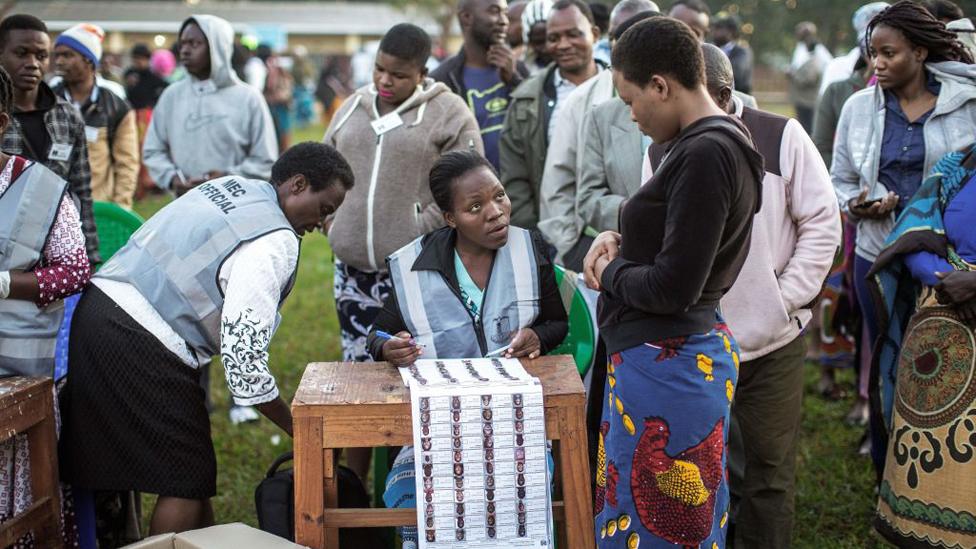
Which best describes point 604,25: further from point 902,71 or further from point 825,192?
point 825,192

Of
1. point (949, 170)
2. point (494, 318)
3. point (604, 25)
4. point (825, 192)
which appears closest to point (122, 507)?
point (494, 318)

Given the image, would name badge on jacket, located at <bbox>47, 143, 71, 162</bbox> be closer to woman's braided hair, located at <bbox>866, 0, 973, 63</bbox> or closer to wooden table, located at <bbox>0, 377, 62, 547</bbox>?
wooden table, located at <bbox>0, 377, 62, 547</bbox>

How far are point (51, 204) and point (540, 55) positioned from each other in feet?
11.3

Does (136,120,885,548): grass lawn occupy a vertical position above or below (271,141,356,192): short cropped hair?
below

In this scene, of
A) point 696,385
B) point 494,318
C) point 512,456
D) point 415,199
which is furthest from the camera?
point 415,199

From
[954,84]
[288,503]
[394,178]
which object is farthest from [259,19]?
[288,503]

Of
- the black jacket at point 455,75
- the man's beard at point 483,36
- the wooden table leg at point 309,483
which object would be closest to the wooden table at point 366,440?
the wooden table leg at point 309,483

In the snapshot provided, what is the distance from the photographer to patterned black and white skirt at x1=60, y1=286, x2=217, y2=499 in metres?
3.20

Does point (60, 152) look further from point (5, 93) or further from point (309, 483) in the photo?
point (309, 483)

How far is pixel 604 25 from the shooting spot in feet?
20.9

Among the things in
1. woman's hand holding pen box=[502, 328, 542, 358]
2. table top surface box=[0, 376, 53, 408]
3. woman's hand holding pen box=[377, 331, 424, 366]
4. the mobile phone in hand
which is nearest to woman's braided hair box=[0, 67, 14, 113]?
table top surface box=[0, 376, 53, 408]

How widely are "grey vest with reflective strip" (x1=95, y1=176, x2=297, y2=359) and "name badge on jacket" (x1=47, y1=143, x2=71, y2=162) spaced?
3.97 feet

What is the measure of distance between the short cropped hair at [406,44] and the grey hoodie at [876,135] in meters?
1.89

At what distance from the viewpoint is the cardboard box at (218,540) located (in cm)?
290
